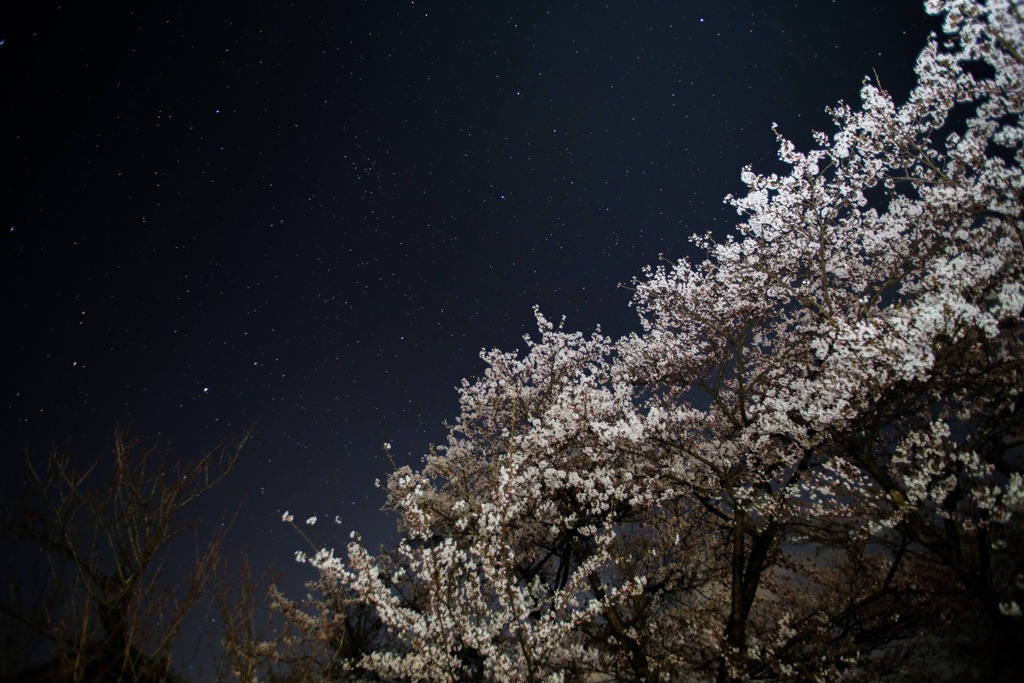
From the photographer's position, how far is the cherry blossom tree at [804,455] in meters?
6.30

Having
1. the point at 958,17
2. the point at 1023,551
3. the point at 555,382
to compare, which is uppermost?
the point at 958,17

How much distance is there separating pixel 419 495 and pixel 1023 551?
8.86 meters

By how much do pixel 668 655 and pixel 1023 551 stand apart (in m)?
6.32

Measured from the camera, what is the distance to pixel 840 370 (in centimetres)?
719

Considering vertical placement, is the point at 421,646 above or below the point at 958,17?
below

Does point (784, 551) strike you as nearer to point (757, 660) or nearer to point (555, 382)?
point (757, 660)

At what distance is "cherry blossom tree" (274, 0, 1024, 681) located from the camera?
6305 millimetres

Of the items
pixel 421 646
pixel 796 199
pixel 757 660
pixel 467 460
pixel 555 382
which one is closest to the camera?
pixel 421 646

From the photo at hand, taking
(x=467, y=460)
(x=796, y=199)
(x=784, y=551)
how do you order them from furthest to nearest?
(x=467, y=460) → (x=784, y=551) → (x=796, y=199)

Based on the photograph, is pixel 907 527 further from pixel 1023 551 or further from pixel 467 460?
pixel 467 460

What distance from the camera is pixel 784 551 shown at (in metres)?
11.3

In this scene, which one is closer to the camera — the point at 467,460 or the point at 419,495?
the point at 419,495

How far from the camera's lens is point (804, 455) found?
Result: 841 centimetres

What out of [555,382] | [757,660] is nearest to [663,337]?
[555,382]
